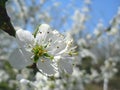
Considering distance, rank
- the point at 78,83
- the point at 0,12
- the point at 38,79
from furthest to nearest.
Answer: the point at 78,83
the point at 38,79
the point at 0,12

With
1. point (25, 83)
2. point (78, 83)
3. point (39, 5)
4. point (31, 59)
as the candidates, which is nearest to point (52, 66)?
point (31, 59)

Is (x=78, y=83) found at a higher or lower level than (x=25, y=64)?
higher

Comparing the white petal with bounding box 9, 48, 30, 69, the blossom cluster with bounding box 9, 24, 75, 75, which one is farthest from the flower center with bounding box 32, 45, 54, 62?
the white petal with bounding box 9, 48, 30, 69

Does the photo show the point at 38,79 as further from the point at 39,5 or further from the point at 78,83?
the point at 39,5

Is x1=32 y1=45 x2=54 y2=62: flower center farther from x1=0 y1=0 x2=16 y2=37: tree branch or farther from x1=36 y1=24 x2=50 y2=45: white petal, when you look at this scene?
x1=0 y1=0 x2=16 y2=37: tree branch

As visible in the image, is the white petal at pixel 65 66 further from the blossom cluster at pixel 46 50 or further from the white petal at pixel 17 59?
the white petal at pixel 17 59

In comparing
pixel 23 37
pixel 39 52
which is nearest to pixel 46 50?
pixel 39 52

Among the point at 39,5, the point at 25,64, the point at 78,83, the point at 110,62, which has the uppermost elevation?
the point at 39,5
